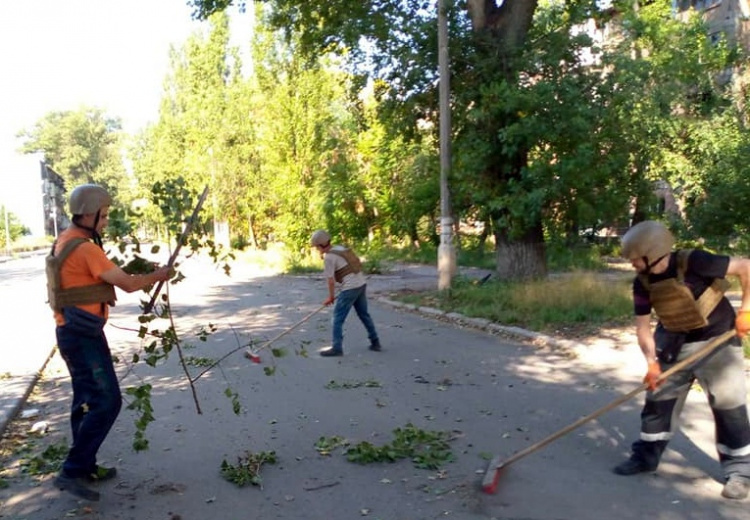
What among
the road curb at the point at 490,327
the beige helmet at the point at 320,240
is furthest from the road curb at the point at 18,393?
the road curb at the point at 490,327

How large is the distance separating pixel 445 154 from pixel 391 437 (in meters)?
9.41

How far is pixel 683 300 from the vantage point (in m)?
4.59

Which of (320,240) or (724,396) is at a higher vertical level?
(320,240)

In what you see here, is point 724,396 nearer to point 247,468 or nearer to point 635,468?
point 635,468

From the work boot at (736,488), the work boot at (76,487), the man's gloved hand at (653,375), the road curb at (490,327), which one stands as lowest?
the road curb at (490,327)

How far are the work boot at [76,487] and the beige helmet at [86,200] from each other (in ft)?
5.65

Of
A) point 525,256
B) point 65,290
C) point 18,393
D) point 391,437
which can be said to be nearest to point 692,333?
point 391,437

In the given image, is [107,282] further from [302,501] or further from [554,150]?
[554,150]

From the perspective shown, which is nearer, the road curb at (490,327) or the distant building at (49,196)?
the road curb at (490,327)

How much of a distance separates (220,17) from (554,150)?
27.8 metres

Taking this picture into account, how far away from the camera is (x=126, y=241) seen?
5.23 metres

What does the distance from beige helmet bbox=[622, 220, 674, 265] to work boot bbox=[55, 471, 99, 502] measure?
12.4ft

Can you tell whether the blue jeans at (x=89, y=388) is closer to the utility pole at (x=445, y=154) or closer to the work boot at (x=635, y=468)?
the work boot at (x=635, y=468)

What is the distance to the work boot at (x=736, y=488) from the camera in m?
4.43
